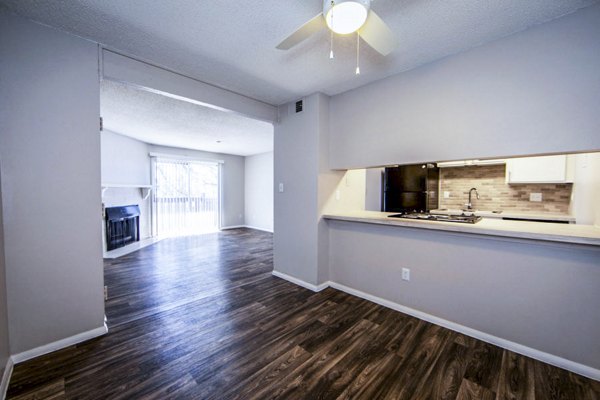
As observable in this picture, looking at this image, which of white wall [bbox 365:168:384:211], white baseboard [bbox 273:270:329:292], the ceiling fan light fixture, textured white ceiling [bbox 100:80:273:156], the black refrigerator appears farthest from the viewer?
white wall [bbox 365:168:384:211]

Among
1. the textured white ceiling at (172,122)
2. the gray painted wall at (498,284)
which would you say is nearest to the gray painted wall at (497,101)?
the gray painted wall at (498,284)

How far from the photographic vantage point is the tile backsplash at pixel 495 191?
3.12m

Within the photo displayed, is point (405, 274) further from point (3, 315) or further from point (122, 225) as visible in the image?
point (122, 225)

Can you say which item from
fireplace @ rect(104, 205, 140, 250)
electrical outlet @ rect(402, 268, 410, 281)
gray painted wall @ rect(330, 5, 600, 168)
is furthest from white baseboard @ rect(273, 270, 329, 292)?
fireplace @ rect(104, 205, 140, 250)

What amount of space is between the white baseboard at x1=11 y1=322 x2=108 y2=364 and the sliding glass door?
473 centimetres

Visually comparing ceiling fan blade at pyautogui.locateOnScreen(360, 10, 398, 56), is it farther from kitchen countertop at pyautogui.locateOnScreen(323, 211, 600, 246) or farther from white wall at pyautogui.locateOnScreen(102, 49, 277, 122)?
white wall at pyautogui.locateOnScreen(102, 49, 277, 122)

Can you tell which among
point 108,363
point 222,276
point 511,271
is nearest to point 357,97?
point 511,271

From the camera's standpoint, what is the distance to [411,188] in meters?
3.87

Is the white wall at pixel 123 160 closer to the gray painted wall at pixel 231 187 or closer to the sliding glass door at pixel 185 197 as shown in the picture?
the sliding glass door at pixel 185 197

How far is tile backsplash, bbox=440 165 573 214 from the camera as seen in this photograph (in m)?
3.12

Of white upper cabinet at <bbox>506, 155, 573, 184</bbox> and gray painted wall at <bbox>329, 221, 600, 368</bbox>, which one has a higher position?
white upper cabinet at <bbox>506, 155, 573, 184</bbox>

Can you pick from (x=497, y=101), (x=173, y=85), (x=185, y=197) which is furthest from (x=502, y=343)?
(x=185, y=197)

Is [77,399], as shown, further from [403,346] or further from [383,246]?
[383,246]

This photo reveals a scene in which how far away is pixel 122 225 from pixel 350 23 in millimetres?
5777
